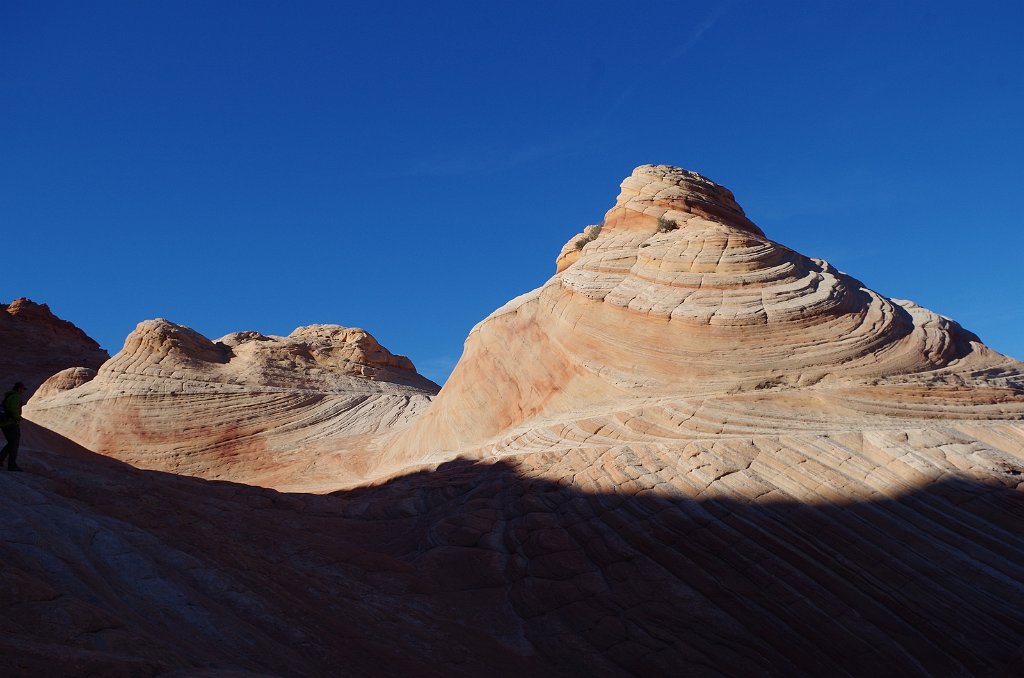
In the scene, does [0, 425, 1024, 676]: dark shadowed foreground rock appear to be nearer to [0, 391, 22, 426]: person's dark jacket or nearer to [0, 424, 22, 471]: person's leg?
[0, 424, 22, 471]: person's leg

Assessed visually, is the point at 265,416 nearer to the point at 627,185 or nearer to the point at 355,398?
the point at 355,398

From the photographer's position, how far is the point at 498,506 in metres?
15.2

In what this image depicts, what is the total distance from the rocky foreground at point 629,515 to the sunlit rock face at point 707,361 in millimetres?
58

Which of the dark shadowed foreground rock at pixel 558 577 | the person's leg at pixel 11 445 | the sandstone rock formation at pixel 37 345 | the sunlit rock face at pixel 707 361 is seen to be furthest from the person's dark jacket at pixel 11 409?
the sandstone rock formation at pixel 37 345

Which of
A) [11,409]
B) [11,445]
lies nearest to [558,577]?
[11,445]

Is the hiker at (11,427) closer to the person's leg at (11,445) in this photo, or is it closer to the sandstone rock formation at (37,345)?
the person's leg at (11,445)

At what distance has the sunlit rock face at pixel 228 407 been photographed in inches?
1070

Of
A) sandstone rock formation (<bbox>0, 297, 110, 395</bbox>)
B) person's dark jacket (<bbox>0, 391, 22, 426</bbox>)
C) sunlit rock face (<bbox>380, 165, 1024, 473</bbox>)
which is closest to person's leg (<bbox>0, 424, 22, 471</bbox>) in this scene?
person's dark jacket (<bbox>0, 391, 22, 426</bbox>)

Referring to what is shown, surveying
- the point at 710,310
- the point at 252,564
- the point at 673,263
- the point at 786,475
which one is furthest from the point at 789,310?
the point at 252,564

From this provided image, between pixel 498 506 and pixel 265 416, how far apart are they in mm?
16116

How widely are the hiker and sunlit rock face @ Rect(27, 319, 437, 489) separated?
12534mm

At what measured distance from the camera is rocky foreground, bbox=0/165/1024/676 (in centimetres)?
970

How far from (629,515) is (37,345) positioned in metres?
45.2

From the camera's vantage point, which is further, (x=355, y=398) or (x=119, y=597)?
(x=355, y=398)
